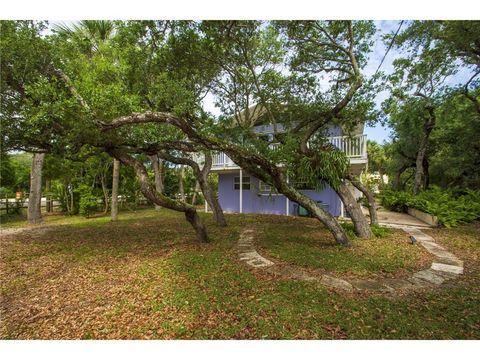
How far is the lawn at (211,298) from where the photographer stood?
266 centimetres

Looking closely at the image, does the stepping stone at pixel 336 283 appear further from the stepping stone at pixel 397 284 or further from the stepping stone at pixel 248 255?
the stepping stone at pixel 248 255

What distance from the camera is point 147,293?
3.49m

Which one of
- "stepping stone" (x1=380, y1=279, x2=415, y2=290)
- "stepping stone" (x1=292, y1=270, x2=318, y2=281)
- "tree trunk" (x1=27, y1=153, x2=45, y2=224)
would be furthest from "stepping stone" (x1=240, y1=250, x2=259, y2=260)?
"tree trunk" (x1=27, y1=153, x2=45, y2=224)

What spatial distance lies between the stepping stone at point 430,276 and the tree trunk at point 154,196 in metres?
4.53

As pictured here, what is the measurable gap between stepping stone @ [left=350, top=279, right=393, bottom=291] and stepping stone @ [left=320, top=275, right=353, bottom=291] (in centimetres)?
11

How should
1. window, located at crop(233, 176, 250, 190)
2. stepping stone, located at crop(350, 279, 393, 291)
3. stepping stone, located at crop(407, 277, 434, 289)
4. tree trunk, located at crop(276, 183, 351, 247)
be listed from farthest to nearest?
1. window, located at crop(233, 176, 250, 190)
2. tree trunk, located at crop(276, 183, 351, 247)
3. stepping stone, located at crop(407, 277, 434, 289)
4. stepping stone, located at crop(350, 279, 393, 291)

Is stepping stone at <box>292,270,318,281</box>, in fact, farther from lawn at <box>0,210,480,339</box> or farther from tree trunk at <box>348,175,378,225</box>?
tree trunk at <box>348,175,378,225</box>

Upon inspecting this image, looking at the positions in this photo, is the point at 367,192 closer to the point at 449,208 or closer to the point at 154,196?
the point at 449,208

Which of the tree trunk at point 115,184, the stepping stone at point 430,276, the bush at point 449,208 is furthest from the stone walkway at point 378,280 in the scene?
the tree trunk at point 115,184

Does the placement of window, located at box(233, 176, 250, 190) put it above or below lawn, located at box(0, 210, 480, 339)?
above

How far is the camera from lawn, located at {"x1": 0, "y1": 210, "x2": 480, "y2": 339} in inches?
105

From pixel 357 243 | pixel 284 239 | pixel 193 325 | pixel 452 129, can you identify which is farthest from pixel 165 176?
pixel 452 129

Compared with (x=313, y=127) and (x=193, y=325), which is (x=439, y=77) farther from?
(x=193, y=325)

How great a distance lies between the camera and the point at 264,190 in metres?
12.6
